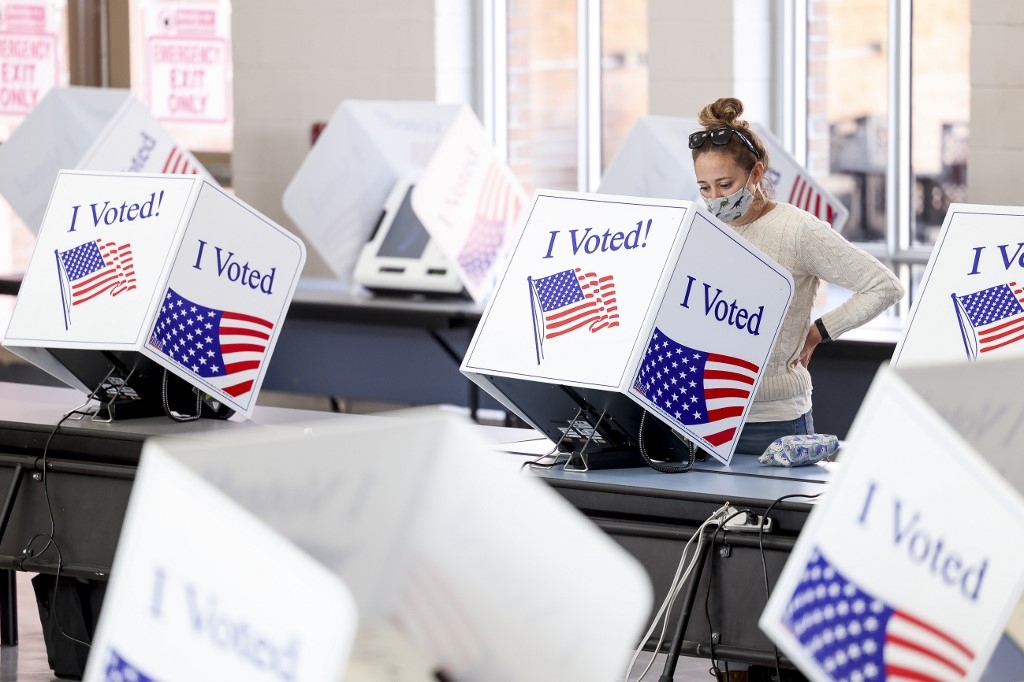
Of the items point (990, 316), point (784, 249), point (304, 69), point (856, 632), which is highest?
point (304, 69)

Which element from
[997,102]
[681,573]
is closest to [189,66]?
[997,102]

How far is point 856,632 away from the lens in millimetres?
1644

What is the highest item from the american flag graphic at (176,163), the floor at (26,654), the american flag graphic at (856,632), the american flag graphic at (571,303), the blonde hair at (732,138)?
the blonde hair at (732,138)

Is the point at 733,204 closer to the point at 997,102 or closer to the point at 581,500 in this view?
the point at 581,500

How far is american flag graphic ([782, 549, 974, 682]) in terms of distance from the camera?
5.35 feet

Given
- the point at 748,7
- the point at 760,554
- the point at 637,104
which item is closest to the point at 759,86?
the point at 748,7

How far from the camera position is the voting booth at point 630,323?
9.07ft

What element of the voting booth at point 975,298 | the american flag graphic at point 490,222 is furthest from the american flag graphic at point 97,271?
the american flag graphic at point 490,222

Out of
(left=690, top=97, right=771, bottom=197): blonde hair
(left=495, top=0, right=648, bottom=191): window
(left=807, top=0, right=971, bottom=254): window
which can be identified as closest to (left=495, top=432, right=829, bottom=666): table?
(left=690, top=97, right=771, bottom=197): blonde hair

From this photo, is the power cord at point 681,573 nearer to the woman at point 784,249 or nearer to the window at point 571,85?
the woman at point 784,249

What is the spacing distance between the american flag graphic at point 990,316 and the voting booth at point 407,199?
8.16 ft

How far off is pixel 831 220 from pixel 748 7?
1.12 meters

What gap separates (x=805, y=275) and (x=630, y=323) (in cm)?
42

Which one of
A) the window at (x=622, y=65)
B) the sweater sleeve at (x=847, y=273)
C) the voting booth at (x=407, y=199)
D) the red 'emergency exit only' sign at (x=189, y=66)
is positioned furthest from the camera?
the red 'emergency exit only' sign at (x=189, y=66)
